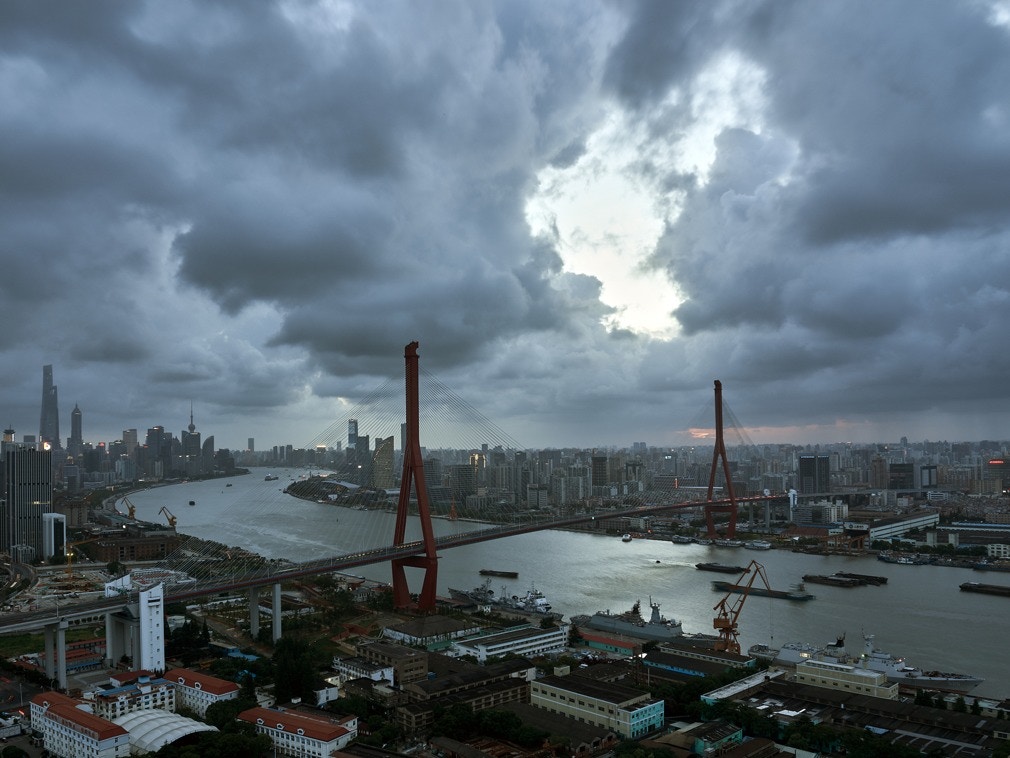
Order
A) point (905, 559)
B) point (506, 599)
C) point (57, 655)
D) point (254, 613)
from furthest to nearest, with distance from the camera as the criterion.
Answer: point (905, 559), point (506, 599), point (254, 613), point (57, 655)

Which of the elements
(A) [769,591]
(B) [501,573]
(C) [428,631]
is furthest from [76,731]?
(A) [769,591]

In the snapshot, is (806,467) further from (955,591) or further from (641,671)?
(641,671)

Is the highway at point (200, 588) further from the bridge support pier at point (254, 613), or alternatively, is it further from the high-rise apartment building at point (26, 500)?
the high-rise apartment building at point (26, 500)

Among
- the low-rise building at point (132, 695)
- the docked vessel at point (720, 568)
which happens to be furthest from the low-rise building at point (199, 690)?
the docked vessel at point (720, 568)

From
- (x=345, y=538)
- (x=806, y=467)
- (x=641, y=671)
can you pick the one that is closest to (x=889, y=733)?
(x=641, y=671)

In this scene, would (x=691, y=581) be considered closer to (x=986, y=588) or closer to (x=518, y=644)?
(x=986, y=588)

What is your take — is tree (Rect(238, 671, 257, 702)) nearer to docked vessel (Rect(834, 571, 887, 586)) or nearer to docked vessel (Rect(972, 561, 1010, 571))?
docked vessel (Rect(834, 571, 887, 586))

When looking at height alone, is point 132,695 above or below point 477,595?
above
